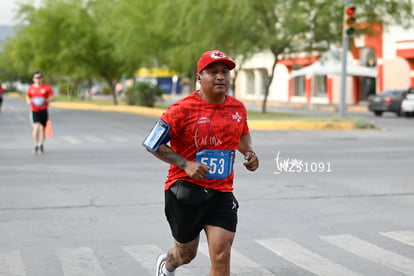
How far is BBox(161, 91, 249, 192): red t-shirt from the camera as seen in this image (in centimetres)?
487

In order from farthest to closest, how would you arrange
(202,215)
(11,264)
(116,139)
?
(116,139)
(11,264)
(202,215)


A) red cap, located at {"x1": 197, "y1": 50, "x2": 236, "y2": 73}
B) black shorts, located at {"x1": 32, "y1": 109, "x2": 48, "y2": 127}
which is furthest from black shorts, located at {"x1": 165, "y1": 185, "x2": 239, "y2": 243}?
black shorts, located at {"x1": 32, "y1": 109, "x2": 48, "y2": 127}

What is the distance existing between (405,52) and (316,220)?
38806mm

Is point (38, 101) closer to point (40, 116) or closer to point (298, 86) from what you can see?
point (40, 116)

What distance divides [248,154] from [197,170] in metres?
0.51

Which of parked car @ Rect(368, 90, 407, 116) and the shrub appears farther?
the shrub

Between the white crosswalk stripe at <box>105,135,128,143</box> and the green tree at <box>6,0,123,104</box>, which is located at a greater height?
the green tree at <box>6,0,123,104</box>

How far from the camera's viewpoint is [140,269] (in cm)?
645

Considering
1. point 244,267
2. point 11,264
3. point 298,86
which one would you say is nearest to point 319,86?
point 298,86

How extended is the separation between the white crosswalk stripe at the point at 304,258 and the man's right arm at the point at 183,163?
6.53ft

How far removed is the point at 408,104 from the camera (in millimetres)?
36875

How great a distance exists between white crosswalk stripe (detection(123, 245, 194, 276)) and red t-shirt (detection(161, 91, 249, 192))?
5.25 feet

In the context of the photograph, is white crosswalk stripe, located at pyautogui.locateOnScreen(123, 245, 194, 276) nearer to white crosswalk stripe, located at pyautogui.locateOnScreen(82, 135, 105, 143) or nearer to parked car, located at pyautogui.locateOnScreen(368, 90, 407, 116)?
white crosswalk stripe, located at pyautogui.locateOnScreen(82, 135, 105, 143)

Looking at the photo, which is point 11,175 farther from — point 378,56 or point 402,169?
point 378,56
